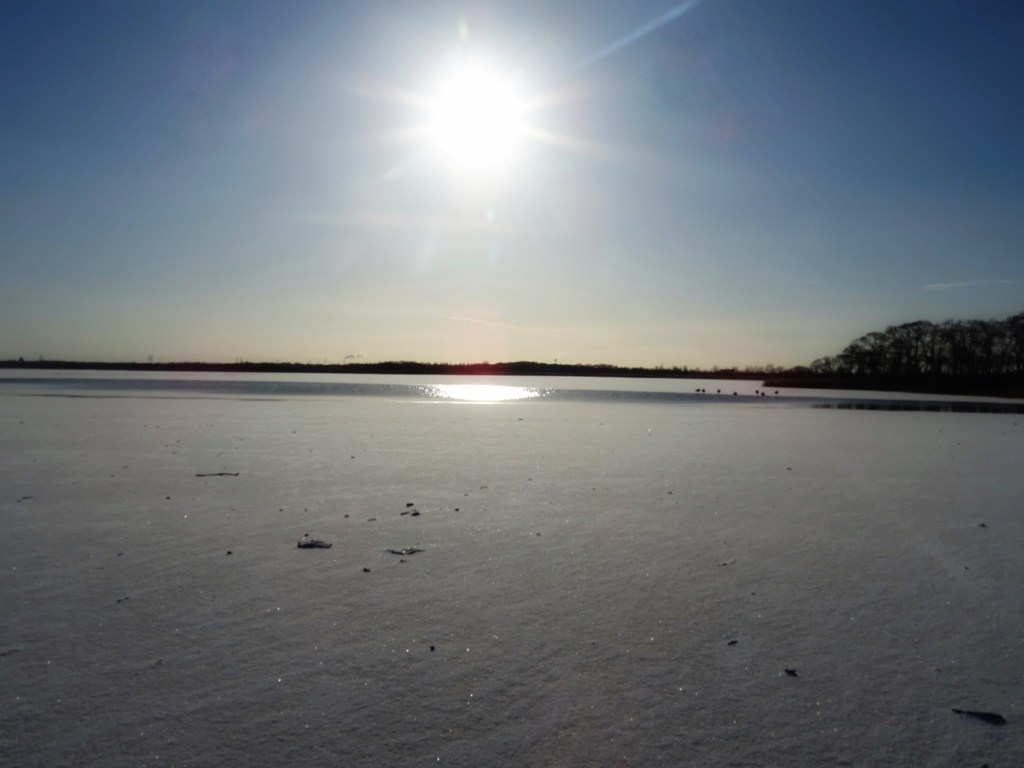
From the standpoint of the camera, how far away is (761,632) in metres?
3.05

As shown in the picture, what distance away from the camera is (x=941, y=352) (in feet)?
201

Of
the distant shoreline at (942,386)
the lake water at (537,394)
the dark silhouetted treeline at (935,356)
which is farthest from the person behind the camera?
the dark silhouetted treeline at (935,356)

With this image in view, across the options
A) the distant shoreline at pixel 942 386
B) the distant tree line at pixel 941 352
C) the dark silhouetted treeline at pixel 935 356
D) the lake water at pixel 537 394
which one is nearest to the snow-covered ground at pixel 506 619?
the lake water at pixel 537 394

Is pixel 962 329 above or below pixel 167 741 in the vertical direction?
above

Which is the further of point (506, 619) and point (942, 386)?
point (942, 386)

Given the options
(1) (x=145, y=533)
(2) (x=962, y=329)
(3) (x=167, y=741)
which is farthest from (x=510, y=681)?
(2) (x=962, y=329)

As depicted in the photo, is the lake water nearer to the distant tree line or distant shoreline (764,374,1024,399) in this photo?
distant shoreline (764,374,1024,399)

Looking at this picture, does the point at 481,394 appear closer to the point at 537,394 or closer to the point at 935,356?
the point at 537,394

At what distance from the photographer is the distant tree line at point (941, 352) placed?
5647 centimetres

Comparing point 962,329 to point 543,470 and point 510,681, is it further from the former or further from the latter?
point 510,681

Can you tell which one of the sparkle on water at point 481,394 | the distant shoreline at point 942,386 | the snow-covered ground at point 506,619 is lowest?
the snow-covered ground at point 506,619

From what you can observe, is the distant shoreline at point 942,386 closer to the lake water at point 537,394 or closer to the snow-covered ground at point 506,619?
the lake water at point 537,394

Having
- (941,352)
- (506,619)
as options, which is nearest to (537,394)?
(506,619)

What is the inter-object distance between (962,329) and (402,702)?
69167 mm
